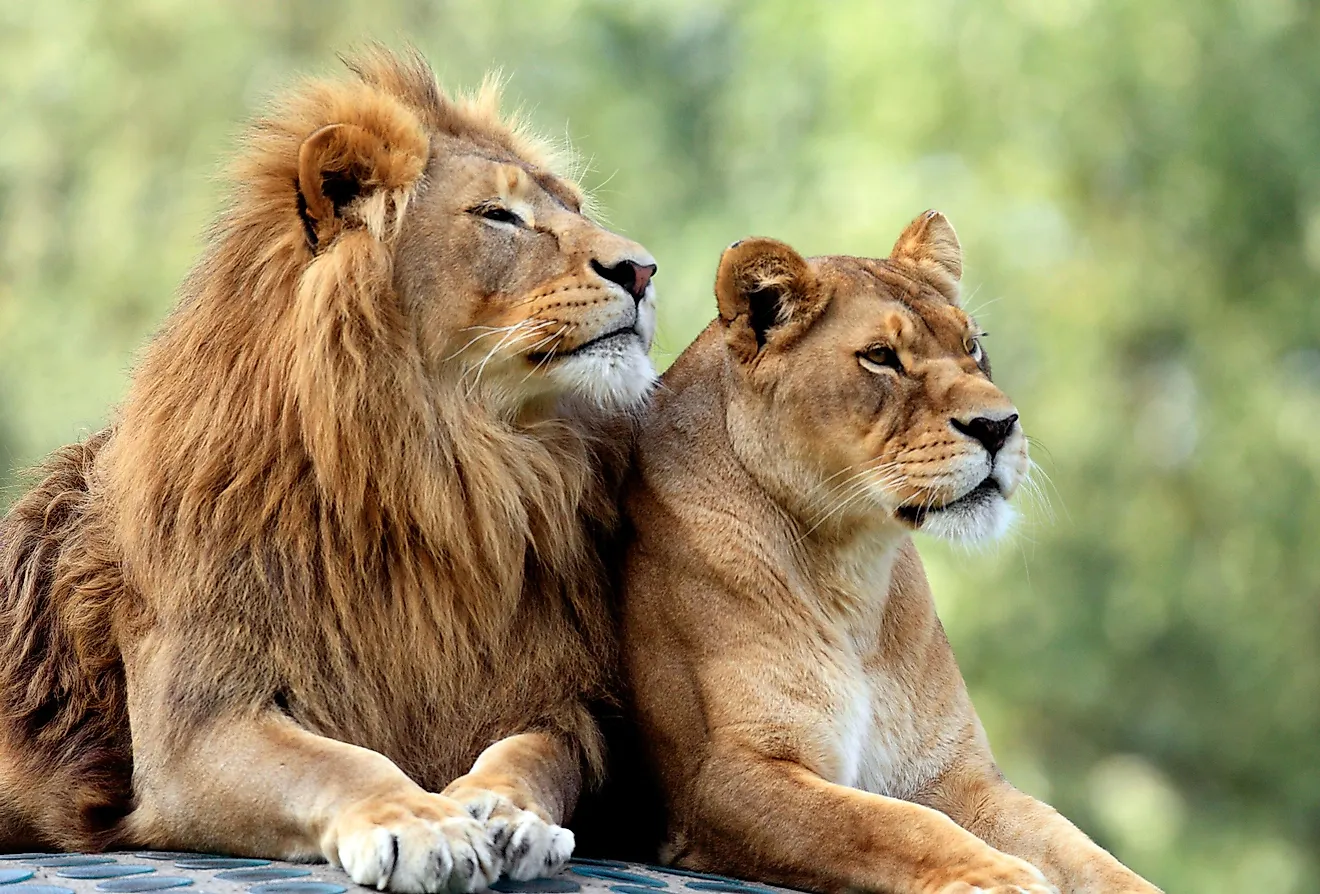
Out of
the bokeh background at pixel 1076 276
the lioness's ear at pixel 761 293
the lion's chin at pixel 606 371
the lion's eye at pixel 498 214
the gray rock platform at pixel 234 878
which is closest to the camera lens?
the gray rock platform at pixel 234 878

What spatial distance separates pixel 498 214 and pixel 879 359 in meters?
0.69

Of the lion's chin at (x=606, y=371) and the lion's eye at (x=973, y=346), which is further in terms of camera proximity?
the lion's eye at (x=973, y=346)

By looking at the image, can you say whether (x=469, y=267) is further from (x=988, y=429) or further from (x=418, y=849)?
(x=418, y=849)

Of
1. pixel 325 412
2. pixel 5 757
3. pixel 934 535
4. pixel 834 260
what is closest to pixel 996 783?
pixel 934 535

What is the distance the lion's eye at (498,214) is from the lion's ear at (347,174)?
5.0 inches

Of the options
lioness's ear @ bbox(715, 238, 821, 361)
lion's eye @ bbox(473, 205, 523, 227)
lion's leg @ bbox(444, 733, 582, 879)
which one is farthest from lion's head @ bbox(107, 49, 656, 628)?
lion's leg @ bbox(444, 733, 582, 879)

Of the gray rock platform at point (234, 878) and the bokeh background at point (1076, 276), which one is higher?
the bokeh background at point (1076, 276)

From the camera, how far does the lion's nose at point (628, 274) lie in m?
3.03

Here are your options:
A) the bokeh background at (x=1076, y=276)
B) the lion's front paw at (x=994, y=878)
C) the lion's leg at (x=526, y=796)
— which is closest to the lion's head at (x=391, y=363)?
the lion's leg at (x=526, y=796)

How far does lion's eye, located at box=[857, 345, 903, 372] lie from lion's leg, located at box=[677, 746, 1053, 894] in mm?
679

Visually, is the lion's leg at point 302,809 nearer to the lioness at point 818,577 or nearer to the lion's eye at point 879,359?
the lioness at point 818,577

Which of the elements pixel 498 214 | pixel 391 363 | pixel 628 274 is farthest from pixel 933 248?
pixel 391 363

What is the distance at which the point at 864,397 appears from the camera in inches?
123

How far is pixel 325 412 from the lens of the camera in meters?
3.00
